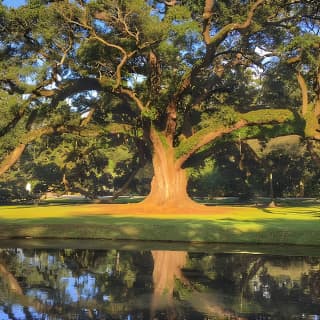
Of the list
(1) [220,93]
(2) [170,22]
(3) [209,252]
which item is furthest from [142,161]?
(3) [209,252]

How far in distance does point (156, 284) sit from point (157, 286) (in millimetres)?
212

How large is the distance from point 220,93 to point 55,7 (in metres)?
16.0

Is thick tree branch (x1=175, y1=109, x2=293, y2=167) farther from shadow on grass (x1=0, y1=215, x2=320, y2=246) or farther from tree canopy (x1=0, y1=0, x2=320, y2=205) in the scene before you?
shadow on grass (x1=0, y1=215, x2=320, y2=246)

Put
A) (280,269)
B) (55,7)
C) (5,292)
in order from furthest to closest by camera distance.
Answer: (55,7), (280,269), (5,292)

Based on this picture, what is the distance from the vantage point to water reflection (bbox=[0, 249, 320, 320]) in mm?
8039

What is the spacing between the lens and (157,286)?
10156 mm

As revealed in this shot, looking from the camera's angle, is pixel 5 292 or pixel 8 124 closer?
pixel 5 292

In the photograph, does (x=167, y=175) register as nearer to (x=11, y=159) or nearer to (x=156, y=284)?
(x=11, y=159)

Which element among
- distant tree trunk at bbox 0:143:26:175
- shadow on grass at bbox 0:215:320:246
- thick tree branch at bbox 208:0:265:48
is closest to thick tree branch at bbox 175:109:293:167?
thick tree branch at bbox 208:0:265:48

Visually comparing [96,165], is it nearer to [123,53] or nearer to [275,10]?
[123,53]

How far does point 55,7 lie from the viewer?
88.2 feet

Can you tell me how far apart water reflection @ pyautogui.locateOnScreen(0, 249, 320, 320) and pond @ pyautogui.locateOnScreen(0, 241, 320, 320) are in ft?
0.05

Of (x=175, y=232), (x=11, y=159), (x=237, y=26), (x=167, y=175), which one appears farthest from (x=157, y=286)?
(x=11, y=159)

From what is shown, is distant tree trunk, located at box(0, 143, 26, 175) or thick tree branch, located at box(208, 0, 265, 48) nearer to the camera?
thick tree branch, located at box(208, 0, 265, 48)
